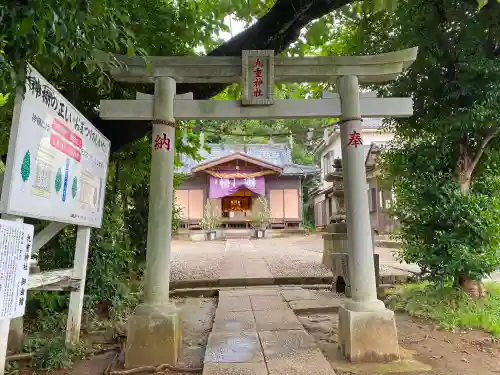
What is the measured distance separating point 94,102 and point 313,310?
4.46 m

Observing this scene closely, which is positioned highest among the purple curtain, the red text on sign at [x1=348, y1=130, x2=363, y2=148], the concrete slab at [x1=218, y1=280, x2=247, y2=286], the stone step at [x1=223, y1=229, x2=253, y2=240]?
the purple curtain

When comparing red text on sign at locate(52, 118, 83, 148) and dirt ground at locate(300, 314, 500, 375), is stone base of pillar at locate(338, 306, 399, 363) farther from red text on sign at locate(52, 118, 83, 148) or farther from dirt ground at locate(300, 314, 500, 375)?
red text on sign at locate(52, 118, 83, 148)

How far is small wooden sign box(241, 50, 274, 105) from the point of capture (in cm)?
404

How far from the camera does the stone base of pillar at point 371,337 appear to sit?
357cm

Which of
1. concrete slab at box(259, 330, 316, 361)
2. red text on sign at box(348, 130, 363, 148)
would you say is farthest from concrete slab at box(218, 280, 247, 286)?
red text on sign at box(348, 130, 363, 148)

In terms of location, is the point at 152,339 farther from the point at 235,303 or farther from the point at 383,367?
the point at 235,303

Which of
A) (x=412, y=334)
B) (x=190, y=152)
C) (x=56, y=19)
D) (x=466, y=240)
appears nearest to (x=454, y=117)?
(x=466, y=240)

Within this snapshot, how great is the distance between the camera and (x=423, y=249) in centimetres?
529

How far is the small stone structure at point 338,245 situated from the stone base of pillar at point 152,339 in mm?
3576

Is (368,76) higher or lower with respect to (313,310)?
higher

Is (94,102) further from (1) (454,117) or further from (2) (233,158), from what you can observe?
(2) (233,158)

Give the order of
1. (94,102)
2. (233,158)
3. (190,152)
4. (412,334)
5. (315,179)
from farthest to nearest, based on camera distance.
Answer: (315,179) → (233,158) → (190,152) → (94,102) → (412,334)

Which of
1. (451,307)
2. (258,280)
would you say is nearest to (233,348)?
(451,307)

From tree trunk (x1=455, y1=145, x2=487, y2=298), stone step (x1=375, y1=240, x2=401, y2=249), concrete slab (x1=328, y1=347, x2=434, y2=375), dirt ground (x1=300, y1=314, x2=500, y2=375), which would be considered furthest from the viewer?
stone step (x1=375, y1=240, x2=401, y2=249)
